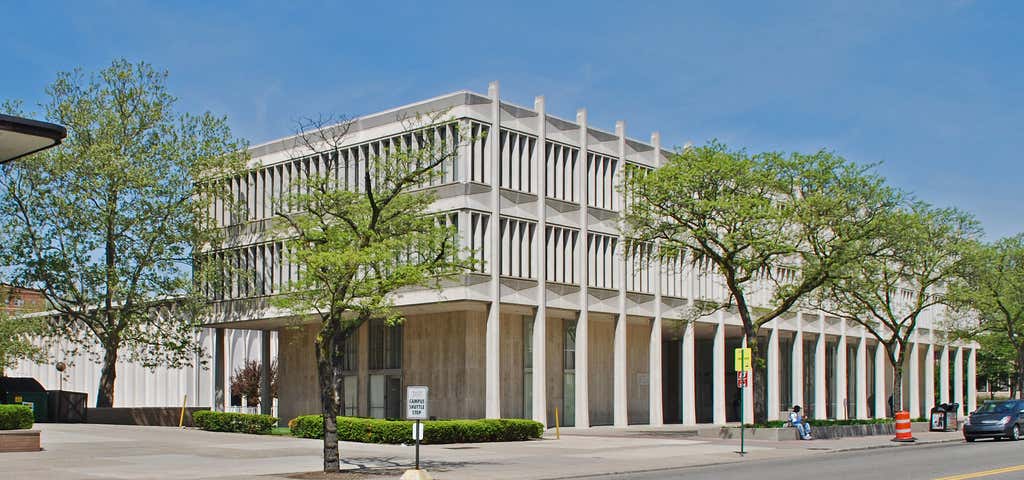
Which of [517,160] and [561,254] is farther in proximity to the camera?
[561,254]

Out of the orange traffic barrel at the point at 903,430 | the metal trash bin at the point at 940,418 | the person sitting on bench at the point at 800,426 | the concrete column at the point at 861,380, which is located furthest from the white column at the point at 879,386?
the person sitting on bench at the point at 800,426

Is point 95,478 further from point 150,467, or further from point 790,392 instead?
point 790,392

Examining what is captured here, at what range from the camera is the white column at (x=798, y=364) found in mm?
64375

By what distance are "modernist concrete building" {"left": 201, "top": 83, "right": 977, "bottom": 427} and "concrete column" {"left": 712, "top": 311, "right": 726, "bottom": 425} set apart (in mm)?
110

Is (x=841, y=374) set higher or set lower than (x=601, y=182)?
lower

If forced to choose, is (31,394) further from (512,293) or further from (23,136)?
(23,136)

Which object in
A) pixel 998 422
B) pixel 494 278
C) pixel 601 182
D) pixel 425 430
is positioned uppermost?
pixel 601 182

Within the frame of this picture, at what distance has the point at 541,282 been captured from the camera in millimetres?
46281

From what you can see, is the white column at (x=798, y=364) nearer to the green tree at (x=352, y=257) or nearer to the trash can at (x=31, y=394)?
the trash can at (x=31, y=394)

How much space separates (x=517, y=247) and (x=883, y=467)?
23.0 meters

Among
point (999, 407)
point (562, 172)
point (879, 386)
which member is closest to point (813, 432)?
point (999, 407)

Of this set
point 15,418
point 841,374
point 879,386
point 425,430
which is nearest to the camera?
point 15,418

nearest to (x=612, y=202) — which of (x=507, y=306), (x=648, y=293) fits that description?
(x=648, y=293)

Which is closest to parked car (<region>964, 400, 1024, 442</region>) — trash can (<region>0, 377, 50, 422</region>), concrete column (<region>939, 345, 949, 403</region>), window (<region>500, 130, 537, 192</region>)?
window (<region>500, 130, 537, 192</region>)
